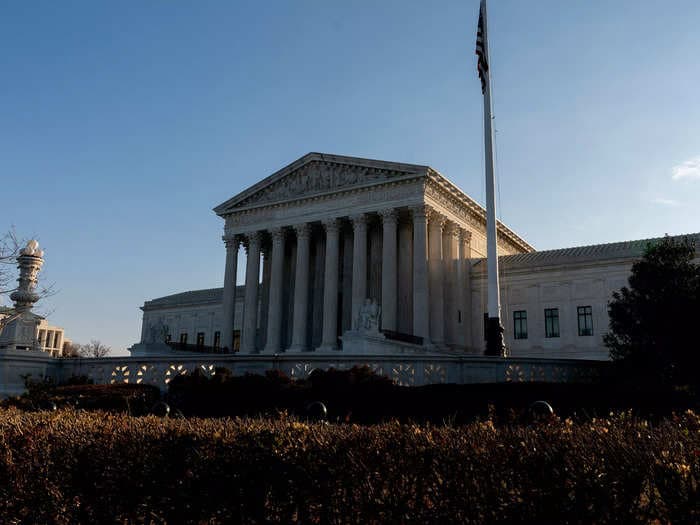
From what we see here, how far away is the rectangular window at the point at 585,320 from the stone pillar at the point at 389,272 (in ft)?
52.1

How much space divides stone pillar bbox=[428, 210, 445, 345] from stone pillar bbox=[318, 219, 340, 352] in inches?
327

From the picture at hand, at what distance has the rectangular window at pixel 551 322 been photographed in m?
52.2

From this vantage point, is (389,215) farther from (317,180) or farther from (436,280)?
(317,180)

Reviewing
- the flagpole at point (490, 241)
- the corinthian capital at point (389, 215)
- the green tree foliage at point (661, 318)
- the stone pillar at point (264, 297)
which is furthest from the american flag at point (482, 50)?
the stone pillar at point (264, 297)

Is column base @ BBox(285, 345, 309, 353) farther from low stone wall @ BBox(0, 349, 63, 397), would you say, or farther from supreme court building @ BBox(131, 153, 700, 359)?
low stone wall @ BBox(0, 349, 63, 397)

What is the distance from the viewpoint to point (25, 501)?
8.09 metres

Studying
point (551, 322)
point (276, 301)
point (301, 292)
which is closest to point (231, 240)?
point (276, 301)

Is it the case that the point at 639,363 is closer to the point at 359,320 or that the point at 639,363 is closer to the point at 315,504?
the point at 359,320

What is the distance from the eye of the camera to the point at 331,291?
172ft

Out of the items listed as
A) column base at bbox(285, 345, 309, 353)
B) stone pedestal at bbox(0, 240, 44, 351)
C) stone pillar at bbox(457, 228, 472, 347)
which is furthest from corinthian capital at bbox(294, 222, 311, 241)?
stone pedestal at bbox(0, 240, 44, 351)

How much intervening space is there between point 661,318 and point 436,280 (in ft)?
77.4

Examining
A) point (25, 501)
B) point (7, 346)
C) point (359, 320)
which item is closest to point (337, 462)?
point (25, 501)

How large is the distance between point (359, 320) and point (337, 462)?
112 ft

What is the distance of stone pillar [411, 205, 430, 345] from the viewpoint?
1864 inches
